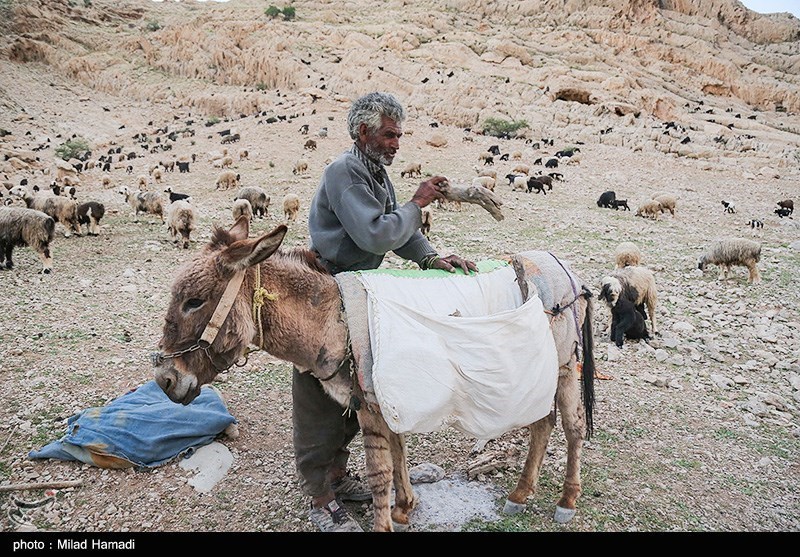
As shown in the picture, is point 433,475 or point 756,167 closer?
point 433,475

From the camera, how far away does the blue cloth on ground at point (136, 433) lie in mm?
3568

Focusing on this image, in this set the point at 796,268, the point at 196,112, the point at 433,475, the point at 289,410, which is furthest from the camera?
the point at 196,112

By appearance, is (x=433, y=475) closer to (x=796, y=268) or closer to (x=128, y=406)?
(x=128, y=406)

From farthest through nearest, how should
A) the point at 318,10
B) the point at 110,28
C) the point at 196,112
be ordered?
the point at 318,10 → the point at 110,28 → the point at 196,112

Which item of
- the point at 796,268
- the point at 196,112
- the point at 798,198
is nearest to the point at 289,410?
the point at 796,268

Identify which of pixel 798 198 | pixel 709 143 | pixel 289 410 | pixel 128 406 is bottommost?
pixel 289 410

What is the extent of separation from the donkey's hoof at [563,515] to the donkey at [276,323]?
981 mm

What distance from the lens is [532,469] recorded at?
3.28 meters

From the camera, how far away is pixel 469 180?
20.4m

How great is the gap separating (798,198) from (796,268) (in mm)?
13677

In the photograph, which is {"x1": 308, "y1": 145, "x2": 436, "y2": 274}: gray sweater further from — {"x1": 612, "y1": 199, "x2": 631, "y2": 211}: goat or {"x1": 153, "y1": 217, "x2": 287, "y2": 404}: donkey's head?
{"x1": 612, "y1": 199, "x2": 631, "y2": 211}: goat

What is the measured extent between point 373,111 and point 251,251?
990 millimetres

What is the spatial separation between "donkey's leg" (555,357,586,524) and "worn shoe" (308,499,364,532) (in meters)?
1.33

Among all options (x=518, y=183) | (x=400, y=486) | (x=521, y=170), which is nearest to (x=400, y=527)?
(x=400, y=486)
